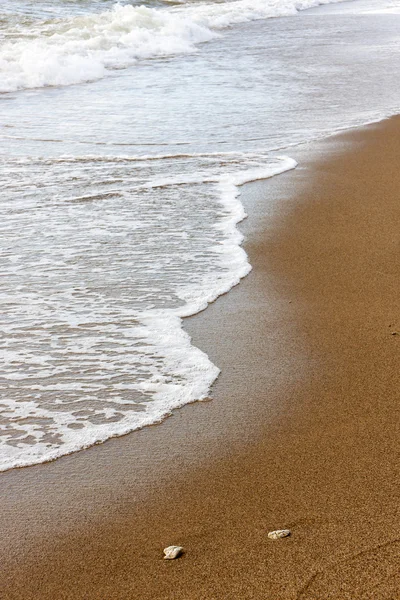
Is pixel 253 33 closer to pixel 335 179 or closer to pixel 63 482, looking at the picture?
pixel 335 179

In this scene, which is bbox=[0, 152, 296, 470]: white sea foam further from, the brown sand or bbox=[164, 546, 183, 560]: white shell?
bbox=[164, 546, 183, 560]: white shell

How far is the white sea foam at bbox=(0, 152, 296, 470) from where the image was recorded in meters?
2.72

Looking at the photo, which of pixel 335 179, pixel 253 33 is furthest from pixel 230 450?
pixel 253 33

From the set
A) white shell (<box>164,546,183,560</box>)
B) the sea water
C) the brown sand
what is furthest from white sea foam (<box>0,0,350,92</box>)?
white shell (<box>164,546,183,560</box>)

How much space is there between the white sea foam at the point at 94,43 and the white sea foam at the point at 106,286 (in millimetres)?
5755

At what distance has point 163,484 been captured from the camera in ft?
7.48

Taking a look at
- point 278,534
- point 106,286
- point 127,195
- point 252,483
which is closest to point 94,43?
point 127,195

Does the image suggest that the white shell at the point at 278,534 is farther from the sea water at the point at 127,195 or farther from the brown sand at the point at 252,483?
the sea water at the point at 127,195

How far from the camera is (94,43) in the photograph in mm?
15125

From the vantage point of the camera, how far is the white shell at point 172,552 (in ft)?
6.42

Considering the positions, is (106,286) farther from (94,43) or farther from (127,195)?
(94,43)

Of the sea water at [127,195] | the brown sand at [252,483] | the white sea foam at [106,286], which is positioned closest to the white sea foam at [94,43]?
the sea water at [127,195]

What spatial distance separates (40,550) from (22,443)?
1.92 ft

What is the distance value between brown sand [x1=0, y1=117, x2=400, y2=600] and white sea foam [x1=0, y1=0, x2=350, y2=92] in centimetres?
906
